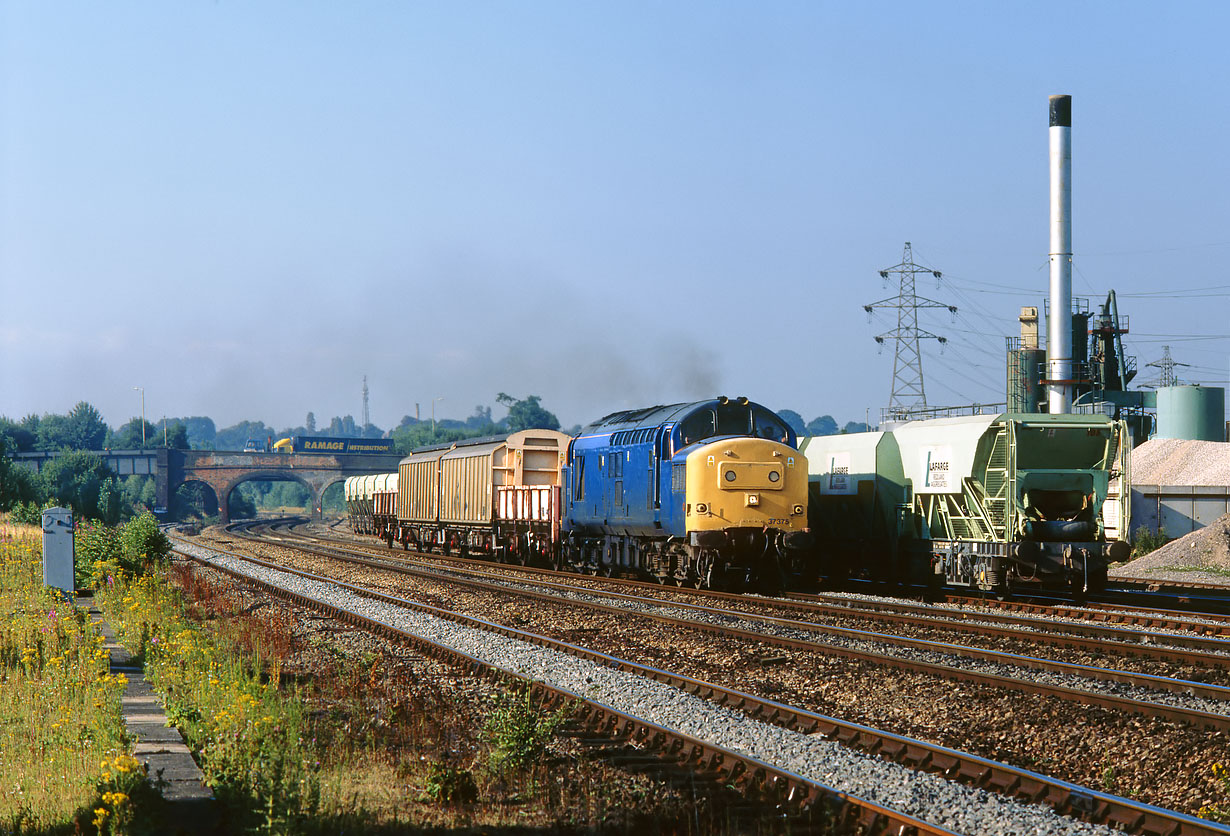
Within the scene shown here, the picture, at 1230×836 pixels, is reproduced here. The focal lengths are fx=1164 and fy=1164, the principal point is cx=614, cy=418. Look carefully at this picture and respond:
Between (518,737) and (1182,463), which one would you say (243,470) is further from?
(518,737)

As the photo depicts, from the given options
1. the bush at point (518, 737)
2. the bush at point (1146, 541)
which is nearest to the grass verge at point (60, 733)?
the bush at point (518, 737)

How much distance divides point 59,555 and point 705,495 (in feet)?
36.9

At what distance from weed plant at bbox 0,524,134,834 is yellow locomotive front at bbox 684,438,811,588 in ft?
35.7

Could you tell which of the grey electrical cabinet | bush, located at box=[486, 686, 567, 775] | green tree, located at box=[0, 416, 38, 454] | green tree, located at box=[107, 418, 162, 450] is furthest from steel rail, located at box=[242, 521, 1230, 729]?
green tree, located at box=[0, 416, 38, 454]

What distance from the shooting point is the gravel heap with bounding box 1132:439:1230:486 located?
4666 cm

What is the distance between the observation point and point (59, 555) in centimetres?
1902

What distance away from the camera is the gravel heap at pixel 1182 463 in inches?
1837

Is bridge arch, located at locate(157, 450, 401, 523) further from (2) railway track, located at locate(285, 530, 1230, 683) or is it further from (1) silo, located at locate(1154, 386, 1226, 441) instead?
(2) railway track, located at locate(285, 530, 1230, 683)

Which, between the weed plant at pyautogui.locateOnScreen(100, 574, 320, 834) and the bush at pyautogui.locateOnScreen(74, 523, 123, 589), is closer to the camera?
the weed plant at pyautogui.locateOnScreen(100, 574, 320, 834)

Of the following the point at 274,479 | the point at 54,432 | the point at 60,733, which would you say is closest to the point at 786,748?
the point at 60,733

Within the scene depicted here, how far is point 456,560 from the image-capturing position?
39.3 metres

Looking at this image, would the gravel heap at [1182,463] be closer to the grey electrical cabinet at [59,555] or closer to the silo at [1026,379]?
the silo at [1026,379]

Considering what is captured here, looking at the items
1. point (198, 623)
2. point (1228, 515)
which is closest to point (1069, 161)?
point (1228, 515)

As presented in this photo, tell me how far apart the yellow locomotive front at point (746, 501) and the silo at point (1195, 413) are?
50.2 metres
